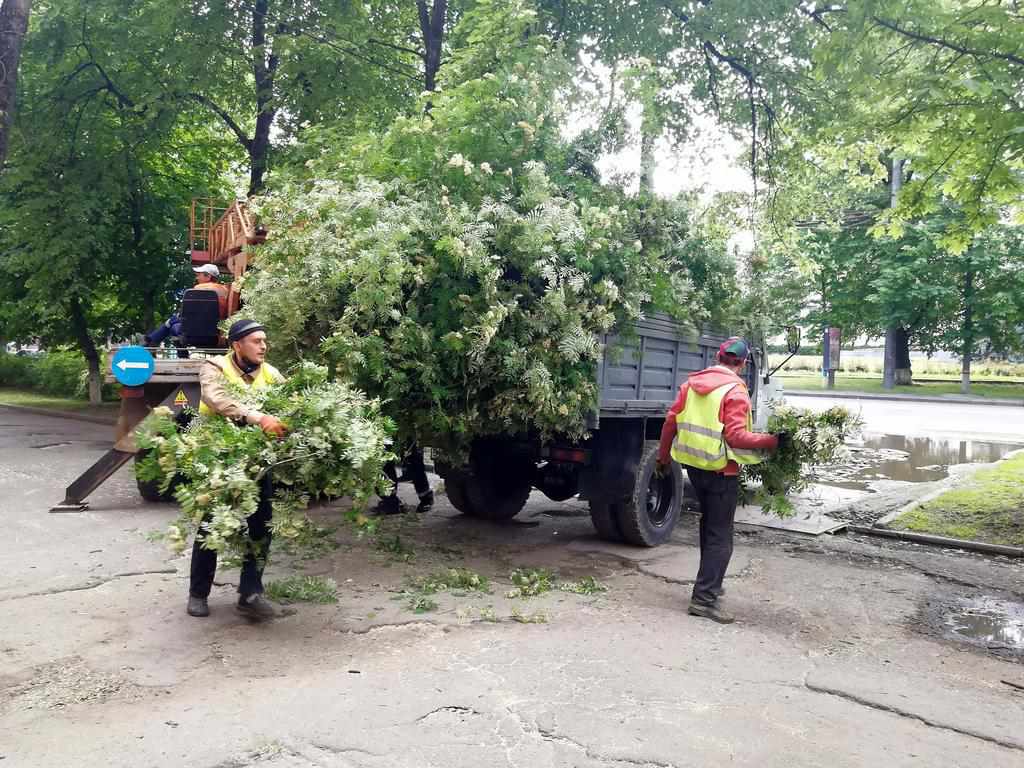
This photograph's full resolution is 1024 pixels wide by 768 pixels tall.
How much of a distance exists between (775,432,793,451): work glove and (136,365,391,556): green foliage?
2715 mm

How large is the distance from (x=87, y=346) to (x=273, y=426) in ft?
55.8

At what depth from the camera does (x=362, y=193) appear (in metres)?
5.40

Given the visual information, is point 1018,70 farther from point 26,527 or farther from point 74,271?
point 74,271

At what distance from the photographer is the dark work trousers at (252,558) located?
4438 mm

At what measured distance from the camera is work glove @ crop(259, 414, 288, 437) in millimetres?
4220

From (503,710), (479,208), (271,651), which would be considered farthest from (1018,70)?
(271,651)

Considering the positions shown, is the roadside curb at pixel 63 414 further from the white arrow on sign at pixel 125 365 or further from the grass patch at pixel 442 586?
the grass patch at pixel 442 586

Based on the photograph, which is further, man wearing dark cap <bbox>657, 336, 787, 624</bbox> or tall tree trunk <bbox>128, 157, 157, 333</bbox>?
tall tree trunk <bbox>128, 157, 157, 333</bbox>

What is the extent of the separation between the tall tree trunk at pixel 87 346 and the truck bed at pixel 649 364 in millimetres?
13569

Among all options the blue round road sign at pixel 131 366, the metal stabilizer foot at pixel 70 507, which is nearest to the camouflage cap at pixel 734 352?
the blue round road sign at pixel 131 366

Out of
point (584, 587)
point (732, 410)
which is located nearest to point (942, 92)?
point (732, 410)

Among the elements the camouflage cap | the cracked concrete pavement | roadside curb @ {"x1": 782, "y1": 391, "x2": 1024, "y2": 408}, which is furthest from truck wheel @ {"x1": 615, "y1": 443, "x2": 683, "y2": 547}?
roadside curb @ {"x1": 782, "y1": 391, "x2": 1024, "y2": 408}

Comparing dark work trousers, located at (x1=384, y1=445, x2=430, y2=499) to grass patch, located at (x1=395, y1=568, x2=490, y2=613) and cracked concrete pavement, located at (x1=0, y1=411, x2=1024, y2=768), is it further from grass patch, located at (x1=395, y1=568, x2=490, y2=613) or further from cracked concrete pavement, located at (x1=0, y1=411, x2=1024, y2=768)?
grass patch, located at (x1=395, y1=568, x2=490, y2=613)

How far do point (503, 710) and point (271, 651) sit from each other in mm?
1372
